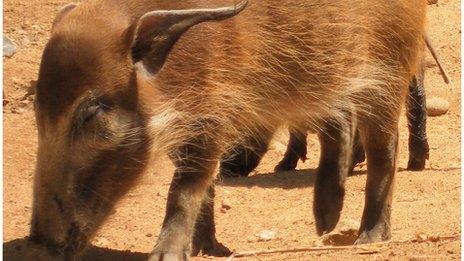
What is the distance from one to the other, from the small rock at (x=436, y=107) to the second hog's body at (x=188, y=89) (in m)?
3.87

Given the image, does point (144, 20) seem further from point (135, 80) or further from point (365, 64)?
point (365, 64)

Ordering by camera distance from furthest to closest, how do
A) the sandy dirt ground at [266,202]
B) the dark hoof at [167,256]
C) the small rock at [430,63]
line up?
the small rock at [430,63] → the sandy dirt ground at [266,202] → the dark hoof at [167,256]

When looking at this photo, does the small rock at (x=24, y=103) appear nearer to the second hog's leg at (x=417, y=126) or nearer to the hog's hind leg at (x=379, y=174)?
the second hog's leg at (x=417, y=126)

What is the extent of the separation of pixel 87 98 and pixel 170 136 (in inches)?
22.0

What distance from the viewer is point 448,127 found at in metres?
10.7

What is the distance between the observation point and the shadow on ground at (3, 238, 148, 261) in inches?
229

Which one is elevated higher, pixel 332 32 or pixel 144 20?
pixel 144 20

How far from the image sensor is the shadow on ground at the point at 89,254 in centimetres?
582

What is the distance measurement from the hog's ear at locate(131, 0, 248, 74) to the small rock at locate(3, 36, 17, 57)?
5.49 meters

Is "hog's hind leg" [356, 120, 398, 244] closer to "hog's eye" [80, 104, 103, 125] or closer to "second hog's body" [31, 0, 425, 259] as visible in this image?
"second hog's body" [31, 0, 425, 259]

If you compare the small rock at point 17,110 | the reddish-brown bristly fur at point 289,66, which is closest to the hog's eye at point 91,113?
the reddish-brown bristly fur at point 289,66

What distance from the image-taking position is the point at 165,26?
17.9 feet

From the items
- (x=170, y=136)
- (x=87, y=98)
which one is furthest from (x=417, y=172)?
(x=87, y=98)

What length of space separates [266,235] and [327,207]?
1.25ft
